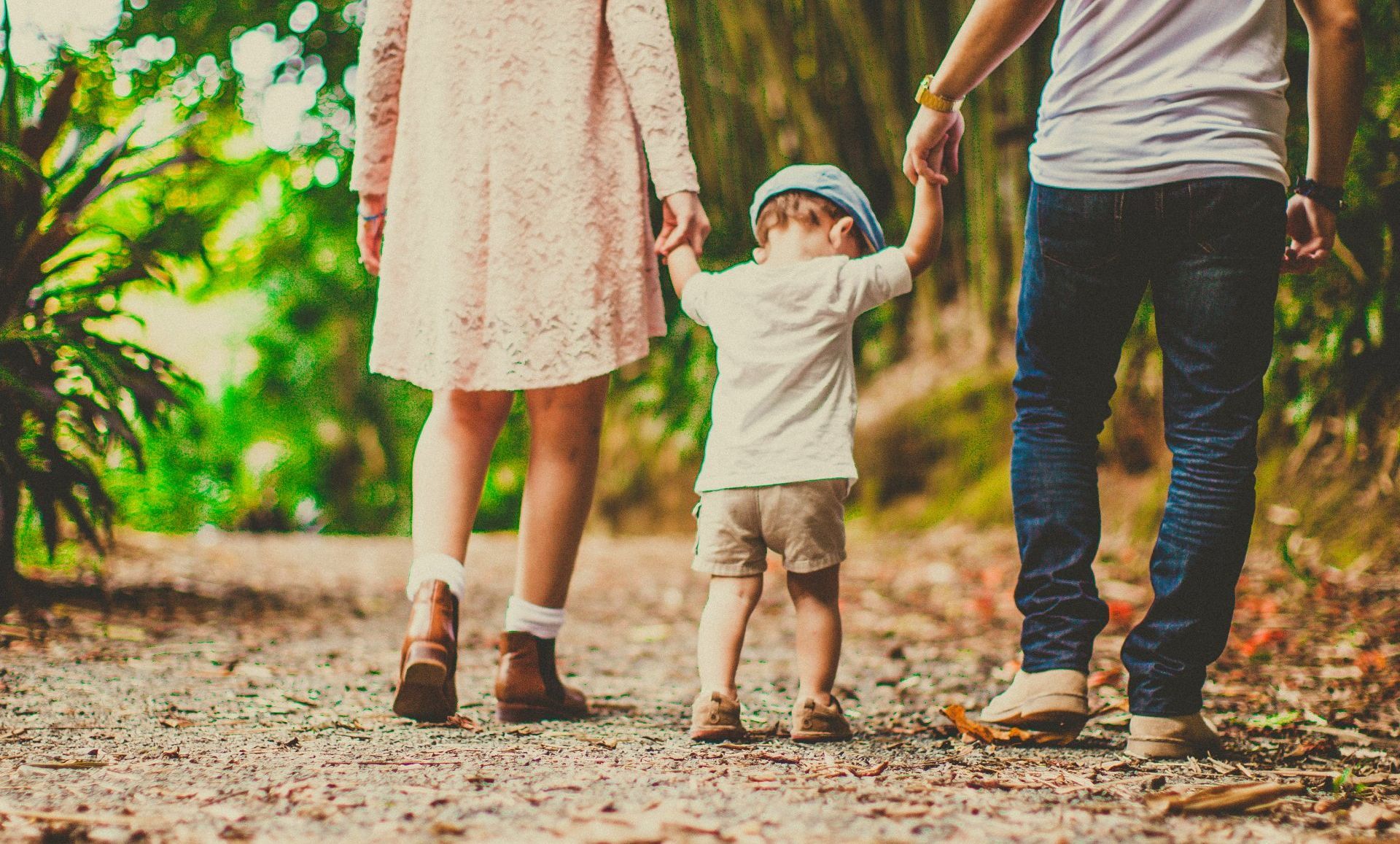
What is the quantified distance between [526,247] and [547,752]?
0.84 m

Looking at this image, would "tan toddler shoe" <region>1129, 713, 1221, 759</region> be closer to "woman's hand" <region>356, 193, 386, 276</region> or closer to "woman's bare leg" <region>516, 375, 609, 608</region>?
"woman's bare leg" <region>516, 375, 609, 608</region>

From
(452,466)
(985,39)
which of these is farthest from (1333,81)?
(452,466)

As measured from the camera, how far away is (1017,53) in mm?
5164

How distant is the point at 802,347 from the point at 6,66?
2.27 m

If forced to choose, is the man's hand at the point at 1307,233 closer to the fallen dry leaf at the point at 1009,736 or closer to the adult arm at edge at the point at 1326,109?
the adult arm at edge at the point at 1326,109

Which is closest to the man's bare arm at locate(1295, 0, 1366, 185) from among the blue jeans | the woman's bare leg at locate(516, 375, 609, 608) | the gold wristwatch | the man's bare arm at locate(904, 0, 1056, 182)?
the blue jeans

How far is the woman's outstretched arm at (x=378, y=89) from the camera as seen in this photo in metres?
2.14

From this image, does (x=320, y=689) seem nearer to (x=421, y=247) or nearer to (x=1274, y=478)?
(x=421, y=247)

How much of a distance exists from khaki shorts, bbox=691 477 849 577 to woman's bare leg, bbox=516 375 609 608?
1.07 ft

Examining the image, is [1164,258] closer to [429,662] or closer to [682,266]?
[682,266]

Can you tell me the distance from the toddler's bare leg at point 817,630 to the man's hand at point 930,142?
65 cm

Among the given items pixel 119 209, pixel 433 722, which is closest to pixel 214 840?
pixel 433 722

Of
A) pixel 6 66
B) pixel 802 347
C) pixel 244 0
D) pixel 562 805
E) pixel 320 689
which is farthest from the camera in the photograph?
pixel 244 0

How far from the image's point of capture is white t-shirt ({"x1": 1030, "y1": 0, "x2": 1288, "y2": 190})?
1.68 metres
